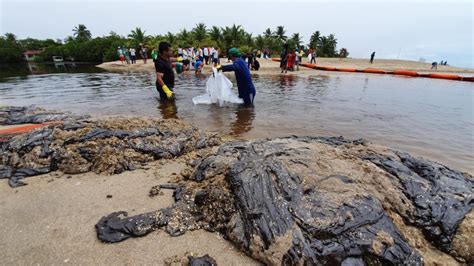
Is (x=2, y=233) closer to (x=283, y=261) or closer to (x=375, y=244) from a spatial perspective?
(x=283, y=261)

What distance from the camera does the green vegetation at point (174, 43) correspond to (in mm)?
36656

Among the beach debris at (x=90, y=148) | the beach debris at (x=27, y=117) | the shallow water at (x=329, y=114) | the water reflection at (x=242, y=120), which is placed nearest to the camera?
the beach debris at (x=90, y=148)

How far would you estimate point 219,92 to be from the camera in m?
7.82

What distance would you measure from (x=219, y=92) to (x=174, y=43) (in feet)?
104

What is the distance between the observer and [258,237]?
6.78ft

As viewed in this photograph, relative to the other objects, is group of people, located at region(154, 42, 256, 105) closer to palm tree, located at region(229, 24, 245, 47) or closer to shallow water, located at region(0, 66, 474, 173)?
shallow water, located at region(0, 66, 474, 173)

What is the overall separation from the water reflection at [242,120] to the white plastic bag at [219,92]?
435mm

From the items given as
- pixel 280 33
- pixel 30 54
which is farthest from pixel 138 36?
pixel 30 54

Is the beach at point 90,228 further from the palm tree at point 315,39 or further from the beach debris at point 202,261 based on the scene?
the palm tree at point 315,39

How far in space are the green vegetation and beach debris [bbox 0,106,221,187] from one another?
30.0 m

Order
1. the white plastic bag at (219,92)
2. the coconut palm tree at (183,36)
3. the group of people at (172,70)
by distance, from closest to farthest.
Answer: the group of people at (172,70) < the white plastic bag at (219,92) < the coconut palm tree at (183,36)

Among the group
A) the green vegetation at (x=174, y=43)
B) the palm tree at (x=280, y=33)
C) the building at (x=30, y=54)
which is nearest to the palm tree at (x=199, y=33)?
the green vegetation at (x=174, y=43)

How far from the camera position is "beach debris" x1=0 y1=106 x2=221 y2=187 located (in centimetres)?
343

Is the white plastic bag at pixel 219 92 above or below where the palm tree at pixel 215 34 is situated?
below
